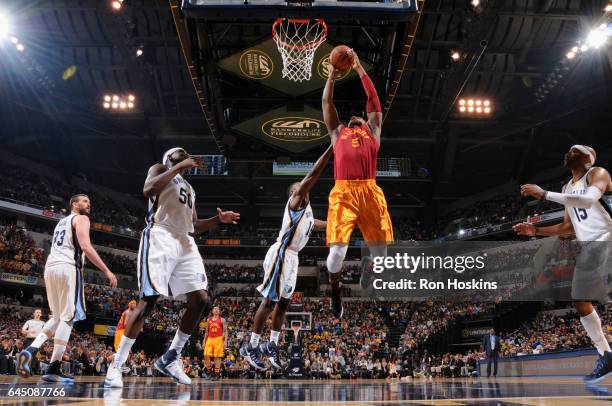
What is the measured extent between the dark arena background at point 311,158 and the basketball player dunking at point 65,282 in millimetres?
3490

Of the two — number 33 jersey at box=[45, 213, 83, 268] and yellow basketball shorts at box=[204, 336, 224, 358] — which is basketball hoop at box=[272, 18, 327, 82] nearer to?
number 33 jersey at box=[45, 213, 83, 268]

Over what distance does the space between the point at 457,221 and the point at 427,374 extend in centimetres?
1371

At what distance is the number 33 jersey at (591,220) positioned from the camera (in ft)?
16.5

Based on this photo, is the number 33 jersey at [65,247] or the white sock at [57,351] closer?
the white sock at [57,351]

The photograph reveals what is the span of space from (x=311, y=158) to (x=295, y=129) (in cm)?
193

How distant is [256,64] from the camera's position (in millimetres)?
12266

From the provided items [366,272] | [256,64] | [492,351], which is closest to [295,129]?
[256,64]

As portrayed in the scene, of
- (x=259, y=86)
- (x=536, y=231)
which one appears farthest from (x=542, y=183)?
(x=536, y=231)

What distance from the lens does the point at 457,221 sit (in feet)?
98.5

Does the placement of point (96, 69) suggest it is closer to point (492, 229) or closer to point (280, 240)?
point (280, 240)

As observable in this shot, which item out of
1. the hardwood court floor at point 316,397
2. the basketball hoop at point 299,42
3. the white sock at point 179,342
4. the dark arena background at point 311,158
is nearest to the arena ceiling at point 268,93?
the dark arena background at point 311,158

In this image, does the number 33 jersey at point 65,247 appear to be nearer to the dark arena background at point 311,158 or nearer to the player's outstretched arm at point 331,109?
the player's outstretched arm at point 331,109

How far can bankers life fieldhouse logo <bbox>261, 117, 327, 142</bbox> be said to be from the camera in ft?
46.3

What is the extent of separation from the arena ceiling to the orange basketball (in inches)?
282
